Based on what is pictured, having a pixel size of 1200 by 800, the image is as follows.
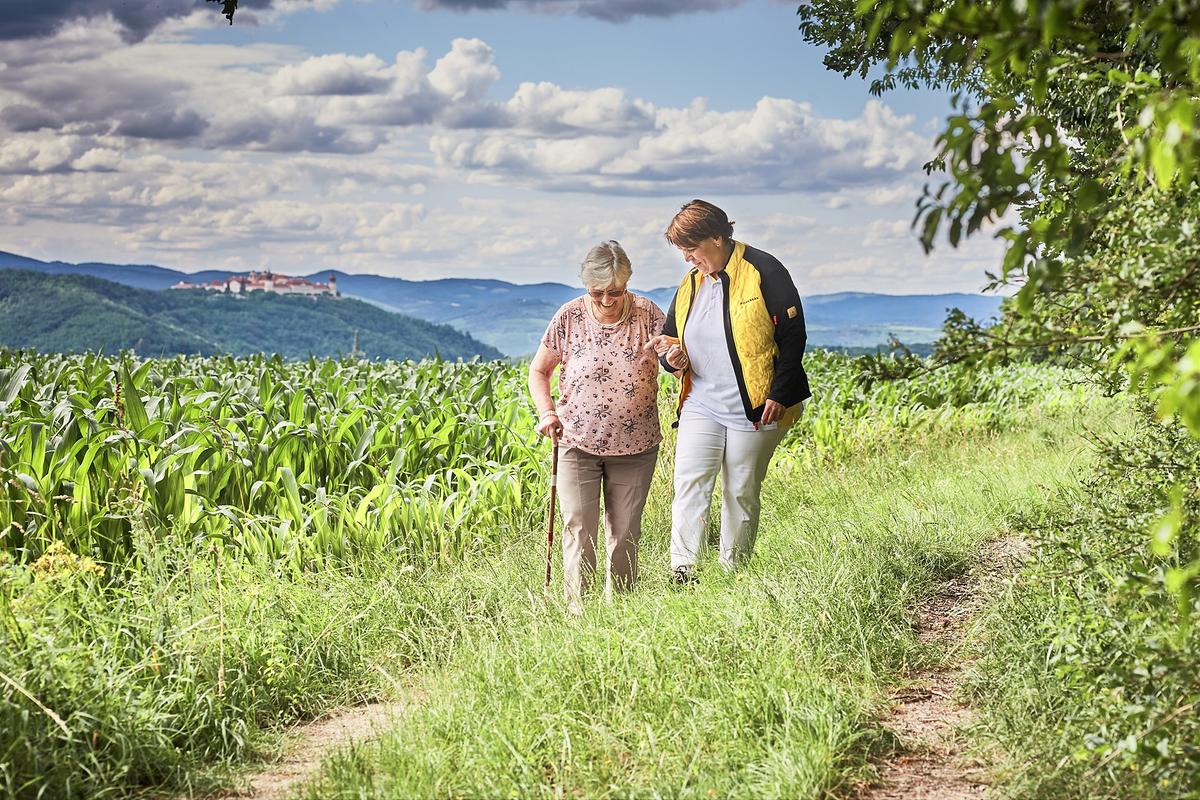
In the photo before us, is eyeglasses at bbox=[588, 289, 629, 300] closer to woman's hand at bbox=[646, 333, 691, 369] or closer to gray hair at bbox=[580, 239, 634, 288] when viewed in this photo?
gray hair at bbox=[580, 239, 634, 288]

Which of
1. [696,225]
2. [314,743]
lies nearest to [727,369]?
[696,225]

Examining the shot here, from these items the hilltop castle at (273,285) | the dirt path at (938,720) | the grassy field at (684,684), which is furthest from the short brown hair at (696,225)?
the hilltop castle at (273,285)

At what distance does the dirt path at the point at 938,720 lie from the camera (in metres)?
3.45

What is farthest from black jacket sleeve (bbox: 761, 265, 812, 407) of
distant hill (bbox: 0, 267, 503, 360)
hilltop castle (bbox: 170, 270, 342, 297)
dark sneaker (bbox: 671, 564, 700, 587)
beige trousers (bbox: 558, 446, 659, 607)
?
hilltop castle (bbox: 170, 270, 342, 297)

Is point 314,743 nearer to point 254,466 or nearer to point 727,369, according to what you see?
point 727,369

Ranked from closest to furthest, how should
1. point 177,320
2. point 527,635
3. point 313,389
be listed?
point 527,635 → point 313,389 → point 177,320

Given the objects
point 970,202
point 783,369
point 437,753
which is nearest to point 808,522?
point 783,369

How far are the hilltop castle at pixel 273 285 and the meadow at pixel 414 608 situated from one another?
9039 cm

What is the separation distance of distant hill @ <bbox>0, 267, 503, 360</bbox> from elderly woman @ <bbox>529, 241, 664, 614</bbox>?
7596cm

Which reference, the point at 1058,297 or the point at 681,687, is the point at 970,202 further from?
the point at 681,687

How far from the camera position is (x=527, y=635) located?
15.5 feet

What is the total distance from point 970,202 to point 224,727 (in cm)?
332

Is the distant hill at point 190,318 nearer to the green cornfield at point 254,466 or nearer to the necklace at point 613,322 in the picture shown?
the green cornfield at point 254,466

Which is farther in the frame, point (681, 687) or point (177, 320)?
point (177, 320)
